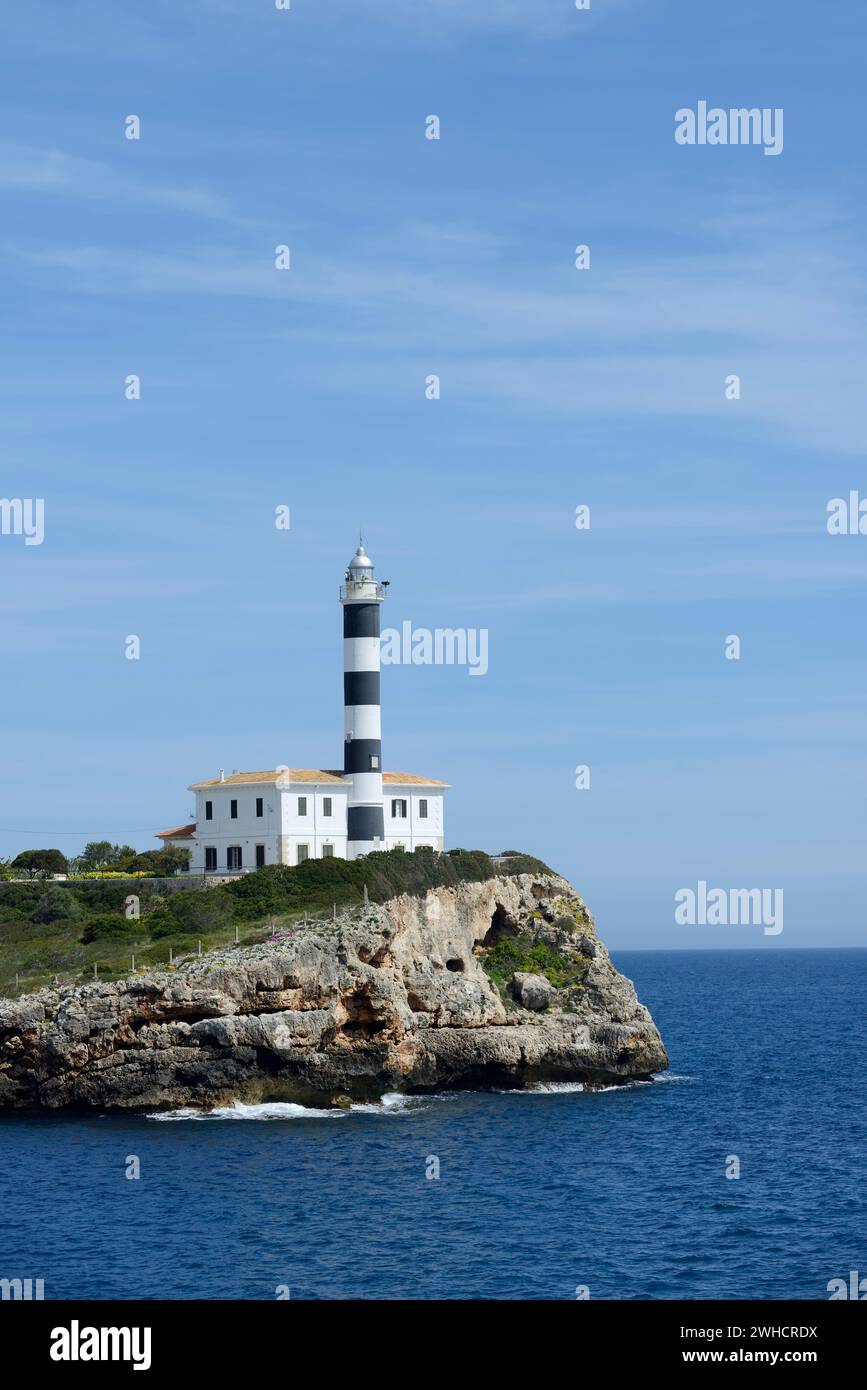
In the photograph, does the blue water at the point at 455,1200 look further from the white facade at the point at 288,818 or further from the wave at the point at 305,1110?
the white facade at the point at 288,818

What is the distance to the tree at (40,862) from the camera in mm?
75438

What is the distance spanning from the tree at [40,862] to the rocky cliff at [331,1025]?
26206mm

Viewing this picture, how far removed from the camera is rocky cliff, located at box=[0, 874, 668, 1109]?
47.8m

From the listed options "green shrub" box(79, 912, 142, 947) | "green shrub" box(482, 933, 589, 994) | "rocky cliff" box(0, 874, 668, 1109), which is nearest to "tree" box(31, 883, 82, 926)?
"green shrub" box(79, 912, 142, 947)

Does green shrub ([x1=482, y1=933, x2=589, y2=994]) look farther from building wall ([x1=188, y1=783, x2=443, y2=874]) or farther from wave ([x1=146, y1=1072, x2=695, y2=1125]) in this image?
building wall ([x1=188, y1=783, x2=443, y2=874])

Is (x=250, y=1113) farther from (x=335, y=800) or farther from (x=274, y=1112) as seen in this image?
(x=335, y=800)

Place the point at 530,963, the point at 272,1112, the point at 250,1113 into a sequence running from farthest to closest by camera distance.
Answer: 1. the point at 530,963
2. the point at 272,1112
3. the point at 250,1113

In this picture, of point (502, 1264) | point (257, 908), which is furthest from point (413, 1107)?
point (502, 1264)

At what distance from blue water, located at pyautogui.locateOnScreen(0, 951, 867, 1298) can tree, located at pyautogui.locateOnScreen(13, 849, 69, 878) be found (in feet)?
94.7

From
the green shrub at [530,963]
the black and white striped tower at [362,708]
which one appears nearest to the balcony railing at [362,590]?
the black and white striped tower at [362,708]

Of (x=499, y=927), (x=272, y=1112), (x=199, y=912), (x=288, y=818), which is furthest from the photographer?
(x=288, y=818)

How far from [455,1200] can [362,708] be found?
100ft

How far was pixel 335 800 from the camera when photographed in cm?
6644

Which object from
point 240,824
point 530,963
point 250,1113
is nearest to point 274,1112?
point 250,1113
